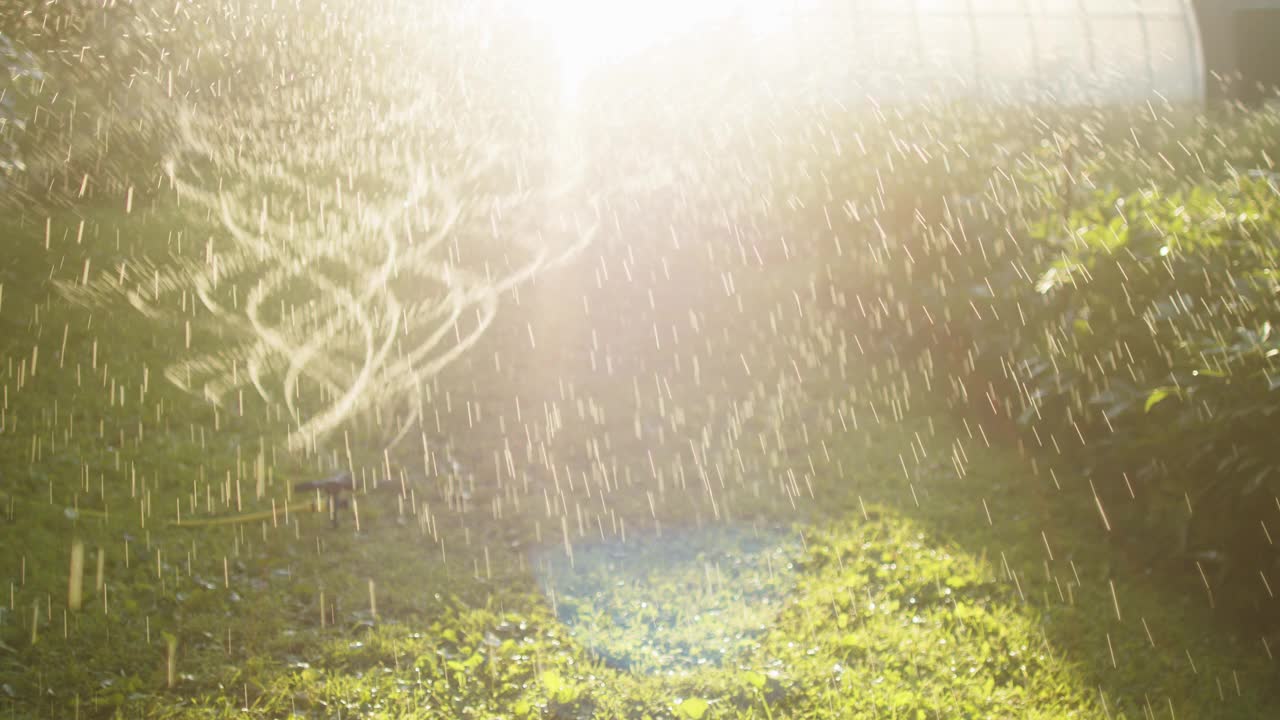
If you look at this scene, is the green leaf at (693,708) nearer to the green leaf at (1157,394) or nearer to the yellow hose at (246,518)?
the green leaf at (1157,394)

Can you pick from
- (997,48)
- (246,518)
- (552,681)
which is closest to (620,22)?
(997,48)

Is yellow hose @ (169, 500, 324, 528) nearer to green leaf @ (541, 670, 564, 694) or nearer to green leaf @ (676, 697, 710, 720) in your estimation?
green leaf @ (541, 670, 564, 694)

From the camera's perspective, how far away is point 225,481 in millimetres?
6012

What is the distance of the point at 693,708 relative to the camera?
431 cm

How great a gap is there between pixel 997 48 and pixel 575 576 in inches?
392

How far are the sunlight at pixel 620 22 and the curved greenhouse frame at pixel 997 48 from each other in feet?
1.50

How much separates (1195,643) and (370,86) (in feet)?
31.0

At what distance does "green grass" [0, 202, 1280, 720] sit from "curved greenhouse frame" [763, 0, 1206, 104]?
5798 mm

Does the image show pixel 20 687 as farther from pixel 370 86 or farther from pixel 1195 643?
pixel 370 86

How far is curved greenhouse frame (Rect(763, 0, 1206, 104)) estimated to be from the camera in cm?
1184

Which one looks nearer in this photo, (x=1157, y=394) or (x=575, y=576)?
(x=1157, y=394)

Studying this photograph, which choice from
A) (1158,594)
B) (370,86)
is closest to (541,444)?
(1158,594)

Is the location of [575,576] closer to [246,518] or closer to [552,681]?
[552,681]

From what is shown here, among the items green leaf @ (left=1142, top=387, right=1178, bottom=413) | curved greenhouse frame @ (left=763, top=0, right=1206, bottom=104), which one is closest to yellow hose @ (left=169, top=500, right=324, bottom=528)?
green leaf @ (left=1142, top=387, right=1178, bottom=413)
